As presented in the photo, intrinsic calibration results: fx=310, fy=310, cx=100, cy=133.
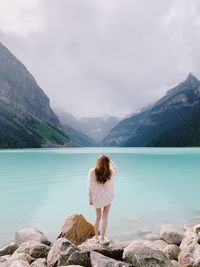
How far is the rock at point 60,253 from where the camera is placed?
7855mm

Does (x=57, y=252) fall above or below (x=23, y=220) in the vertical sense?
above

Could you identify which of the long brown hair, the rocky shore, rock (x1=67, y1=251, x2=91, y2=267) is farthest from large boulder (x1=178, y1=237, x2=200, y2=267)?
the long brown hair

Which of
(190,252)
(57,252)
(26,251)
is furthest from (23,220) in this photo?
(190,252)

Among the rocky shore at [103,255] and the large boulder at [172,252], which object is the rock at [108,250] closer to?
the rocky shore at [103,255]

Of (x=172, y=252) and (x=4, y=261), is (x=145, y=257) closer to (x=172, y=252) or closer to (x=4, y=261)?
(x=172, y=252)

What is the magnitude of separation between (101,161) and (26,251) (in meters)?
3.72

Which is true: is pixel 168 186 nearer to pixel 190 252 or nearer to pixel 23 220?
pixel 23 220

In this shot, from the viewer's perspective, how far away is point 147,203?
74.2 feet

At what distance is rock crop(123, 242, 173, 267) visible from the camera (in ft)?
24.3

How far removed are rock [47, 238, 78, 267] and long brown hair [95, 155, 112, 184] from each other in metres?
2.11

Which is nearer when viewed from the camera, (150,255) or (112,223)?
(150,255)

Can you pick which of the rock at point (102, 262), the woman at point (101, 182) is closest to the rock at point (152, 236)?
the woman at point (101, 182)

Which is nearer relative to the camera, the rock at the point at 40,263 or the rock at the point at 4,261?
the rock at the point at 40,263

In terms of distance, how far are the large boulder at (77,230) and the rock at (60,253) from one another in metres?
3.21
